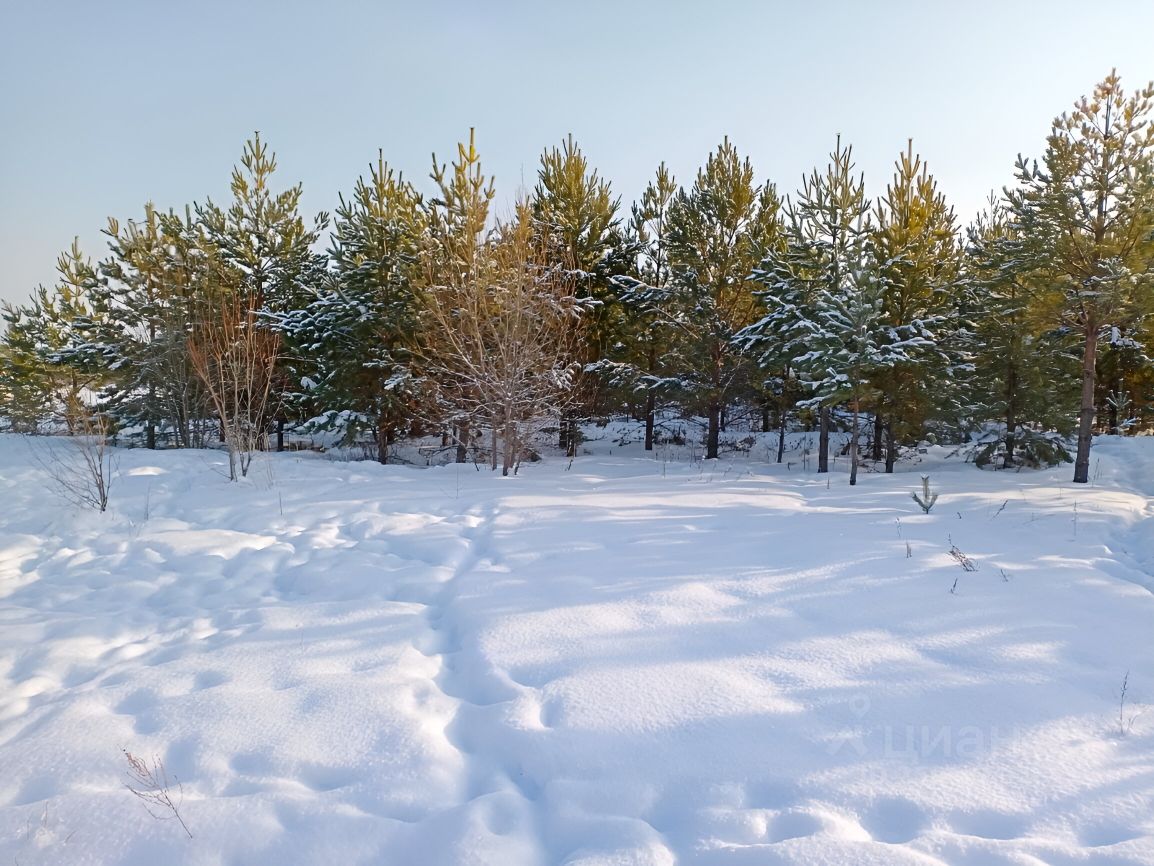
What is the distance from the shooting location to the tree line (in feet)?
40.8

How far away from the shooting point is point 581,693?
133 inches

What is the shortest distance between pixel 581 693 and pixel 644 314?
53.1 ft

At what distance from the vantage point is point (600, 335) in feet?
63.1

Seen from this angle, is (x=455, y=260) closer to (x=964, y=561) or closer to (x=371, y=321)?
(x=371, y=321)

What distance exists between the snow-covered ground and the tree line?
20.6 ft

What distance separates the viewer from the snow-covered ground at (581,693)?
7.60ft

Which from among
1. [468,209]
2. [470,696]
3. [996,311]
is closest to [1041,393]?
[996,311]

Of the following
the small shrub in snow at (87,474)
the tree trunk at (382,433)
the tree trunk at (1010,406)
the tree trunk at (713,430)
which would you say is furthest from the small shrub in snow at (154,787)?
the tree trunk at (1010,406)

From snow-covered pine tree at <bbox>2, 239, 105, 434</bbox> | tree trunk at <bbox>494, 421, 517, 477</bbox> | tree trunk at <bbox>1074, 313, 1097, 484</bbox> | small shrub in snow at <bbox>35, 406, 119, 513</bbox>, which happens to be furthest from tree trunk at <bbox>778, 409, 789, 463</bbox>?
snow-covered pine tree at <bbox>2, 239, 105, 434</bbox>

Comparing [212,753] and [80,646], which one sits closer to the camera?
[212,753]

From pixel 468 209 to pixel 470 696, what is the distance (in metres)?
11.6

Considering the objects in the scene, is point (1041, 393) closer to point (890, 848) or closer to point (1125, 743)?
point (1125, 743)

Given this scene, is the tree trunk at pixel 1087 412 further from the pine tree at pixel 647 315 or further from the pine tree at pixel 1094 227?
the pine tree at pixel 647 315

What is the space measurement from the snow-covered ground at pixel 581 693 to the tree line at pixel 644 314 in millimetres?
6294
